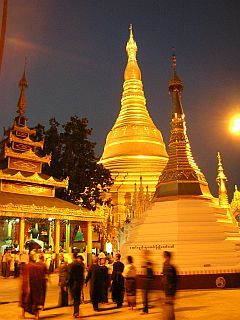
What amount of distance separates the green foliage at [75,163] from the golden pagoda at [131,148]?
6911mm

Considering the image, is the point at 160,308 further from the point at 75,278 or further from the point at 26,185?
the point at 26,185

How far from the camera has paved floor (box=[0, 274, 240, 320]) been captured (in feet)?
28.0

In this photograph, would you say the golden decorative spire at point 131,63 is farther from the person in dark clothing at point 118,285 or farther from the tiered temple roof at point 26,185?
the person in dark clothing at point 118,285

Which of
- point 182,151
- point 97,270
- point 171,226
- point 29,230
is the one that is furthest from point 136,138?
point 97,270

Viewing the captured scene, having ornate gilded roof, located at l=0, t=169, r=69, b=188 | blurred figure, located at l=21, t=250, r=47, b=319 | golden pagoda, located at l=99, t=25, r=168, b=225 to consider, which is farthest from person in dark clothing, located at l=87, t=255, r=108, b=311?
golden pagoda, located at l=99, t=25, r=168, b=225

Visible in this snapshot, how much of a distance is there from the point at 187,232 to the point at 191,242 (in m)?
0.46

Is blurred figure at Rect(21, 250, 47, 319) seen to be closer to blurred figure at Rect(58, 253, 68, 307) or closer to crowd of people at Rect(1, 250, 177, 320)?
crowd of people at Rect(1, 250, 177, 320)

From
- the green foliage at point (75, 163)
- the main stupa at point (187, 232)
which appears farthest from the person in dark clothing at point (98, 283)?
the green foliage at point (75, 163)

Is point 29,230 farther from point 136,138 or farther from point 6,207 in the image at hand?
point 136,138

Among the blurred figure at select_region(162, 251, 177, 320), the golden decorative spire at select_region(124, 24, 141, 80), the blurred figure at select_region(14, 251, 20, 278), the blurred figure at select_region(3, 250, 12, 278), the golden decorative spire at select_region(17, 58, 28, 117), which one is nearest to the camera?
the blurred figure at select_region(162, 251, 177, 320)

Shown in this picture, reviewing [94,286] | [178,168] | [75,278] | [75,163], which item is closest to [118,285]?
[94,286]

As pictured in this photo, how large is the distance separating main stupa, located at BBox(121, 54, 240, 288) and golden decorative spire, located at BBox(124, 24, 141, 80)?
31907mm

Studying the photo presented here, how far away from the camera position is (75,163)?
29.4 m

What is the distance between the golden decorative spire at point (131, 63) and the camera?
49.6 meters
